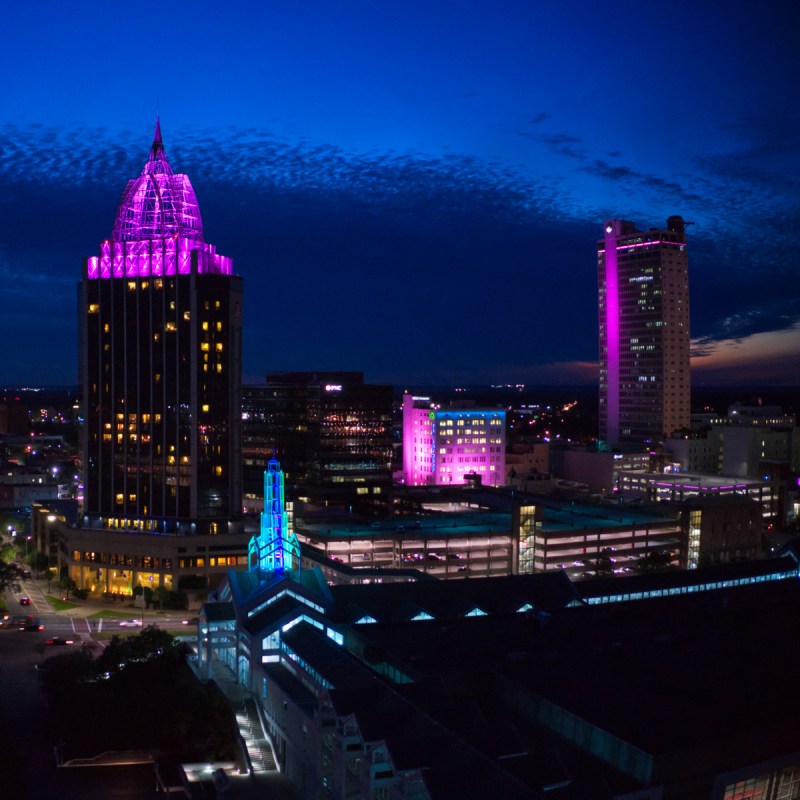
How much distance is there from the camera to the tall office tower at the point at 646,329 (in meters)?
189

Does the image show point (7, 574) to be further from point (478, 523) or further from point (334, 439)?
point (334, 439)

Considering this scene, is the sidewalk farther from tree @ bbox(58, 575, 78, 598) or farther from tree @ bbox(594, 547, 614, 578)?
tree @ bbox(594, 547, 614, 578)

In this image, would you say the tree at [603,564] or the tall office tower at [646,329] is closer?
the tree at [603,564]

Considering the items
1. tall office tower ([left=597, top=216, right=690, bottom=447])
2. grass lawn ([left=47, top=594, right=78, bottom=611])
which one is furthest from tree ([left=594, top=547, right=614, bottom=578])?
tall office tower ([left=597, top=216, right=690, bottom=447])

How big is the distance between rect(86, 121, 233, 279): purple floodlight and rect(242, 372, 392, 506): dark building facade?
39391 millimetres

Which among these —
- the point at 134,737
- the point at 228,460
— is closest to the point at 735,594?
the point at 134,737

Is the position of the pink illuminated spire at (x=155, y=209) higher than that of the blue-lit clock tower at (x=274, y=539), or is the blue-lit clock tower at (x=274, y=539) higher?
the pink illuminated spire at (x=155, y=209)

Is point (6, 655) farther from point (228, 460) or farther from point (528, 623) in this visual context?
point (528, 623)

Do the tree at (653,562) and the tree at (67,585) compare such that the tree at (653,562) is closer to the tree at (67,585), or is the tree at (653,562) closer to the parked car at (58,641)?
the parked car at (58,641)

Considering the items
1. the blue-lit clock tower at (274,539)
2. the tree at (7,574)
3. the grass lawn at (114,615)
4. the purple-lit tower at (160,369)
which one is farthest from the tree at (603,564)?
the tree at (7,574)

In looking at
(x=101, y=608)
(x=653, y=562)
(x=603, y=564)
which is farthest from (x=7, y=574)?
(x=653, y=562)

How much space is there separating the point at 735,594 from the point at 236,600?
1468 inches

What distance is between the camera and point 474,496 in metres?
125

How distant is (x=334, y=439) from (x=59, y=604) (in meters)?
52.3
